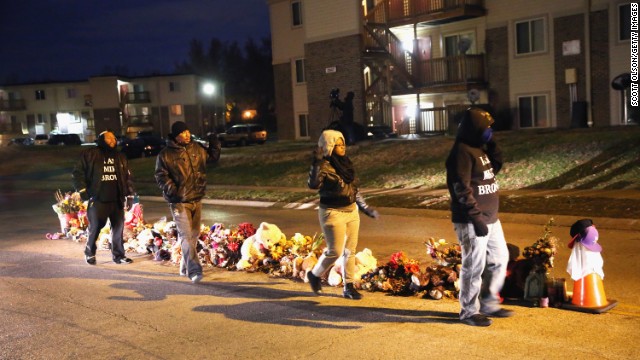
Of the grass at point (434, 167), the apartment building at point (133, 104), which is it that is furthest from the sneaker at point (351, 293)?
the apartment building at point (133, 104)

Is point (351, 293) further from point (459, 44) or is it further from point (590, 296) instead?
point (459, 44)

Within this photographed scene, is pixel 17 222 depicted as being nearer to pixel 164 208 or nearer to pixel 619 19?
pixel 164 208

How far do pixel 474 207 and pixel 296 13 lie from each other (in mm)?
34869

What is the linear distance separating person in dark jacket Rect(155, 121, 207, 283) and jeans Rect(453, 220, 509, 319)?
367 cm

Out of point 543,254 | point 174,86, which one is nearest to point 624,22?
point 543,254

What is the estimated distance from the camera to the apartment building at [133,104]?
7662 centimetres

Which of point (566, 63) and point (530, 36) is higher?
point (530, 36)

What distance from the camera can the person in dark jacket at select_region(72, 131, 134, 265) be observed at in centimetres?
1023

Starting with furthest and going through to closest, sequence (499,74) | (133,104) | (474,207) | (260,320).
Result: (133,104) → (499,74) → (260,320) → (474,207)

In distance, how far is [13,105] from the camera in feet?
282

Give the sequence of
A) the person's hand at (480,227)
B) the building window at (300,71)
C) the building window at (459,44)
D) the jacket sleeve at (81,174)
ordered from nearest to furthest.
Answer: the person's hand at (480,227)
the jacket sleeve at (81,174)
the building window at (459,44)
the building window at (300,71)

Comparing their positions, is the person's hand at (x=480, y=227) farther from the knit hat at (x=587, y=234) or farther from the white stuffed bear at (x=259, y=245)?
the white stuffed bear at (x=259, y=245)

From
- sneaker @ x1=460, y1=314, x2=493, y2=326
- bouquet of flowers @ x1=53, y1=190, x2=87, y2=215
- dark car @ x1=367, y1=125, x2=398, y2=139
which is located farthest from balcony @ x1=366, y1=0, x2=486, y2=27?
sneaker @ x1=460, y1=314, x2=493, y2=326

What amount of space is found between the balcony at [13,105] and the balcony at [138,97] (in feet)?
57.2
